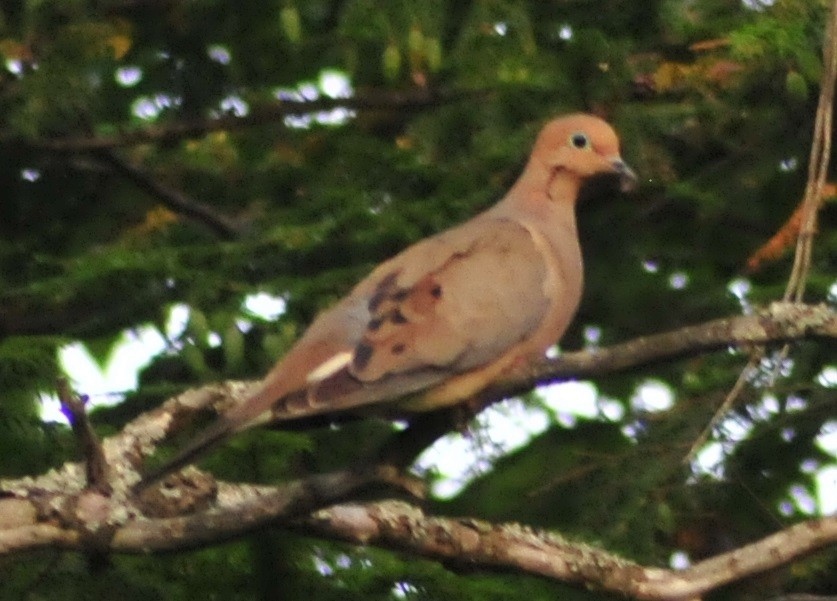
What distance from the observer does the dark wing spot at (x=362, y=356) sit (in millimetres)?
4102

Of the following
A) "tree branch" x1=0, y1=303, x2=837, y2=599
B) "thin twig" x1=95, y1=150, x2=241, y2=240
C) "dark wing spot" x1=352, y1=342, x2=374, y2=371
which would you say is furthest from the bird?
"thin twig" x1=95, y1=150, x2=241, y2=240

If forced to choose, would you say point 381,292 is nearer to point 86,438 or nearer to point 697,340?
point 697,340

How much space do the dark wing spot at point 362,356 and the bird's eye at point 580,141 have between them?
1.01 meters

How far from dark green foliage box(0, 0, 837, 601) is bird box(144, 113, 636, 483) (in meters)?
0.14

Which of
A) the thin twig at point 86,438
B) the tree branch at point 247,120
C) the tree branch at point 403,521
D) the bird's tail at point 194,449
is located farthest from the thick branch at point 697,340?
the tree branch at point 247,120

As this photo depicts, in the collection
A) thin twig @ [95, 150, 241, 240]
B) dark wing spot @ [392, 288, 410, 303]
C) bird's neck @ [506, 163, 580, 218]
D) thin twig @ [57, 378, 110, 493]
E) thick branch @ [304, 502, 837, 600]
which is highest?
thin twig @ [95, 150, 241, 240]

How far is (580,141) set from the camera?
493cm

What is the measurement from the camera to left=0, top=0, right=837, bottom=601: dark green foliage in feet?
14.3

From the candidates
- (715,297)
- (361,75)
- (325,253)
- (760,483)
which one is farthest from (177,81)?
(760,483)

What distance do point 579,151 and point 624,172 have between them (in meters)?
0.15

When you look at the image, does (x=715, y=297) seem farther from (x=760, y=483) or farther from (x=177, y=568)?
(x=177, y=568)

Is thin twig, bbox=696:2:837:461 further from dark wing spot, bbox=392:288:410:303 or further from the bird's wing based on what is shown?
dark wing spot, bbox=392:288:410:303

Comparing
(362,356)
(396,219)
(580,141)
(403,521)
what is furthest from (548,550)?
(580,141)

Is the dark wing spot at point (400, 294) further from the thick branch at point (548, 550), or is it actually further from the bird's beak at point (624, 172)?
the bird's beak at point (624, 172)
